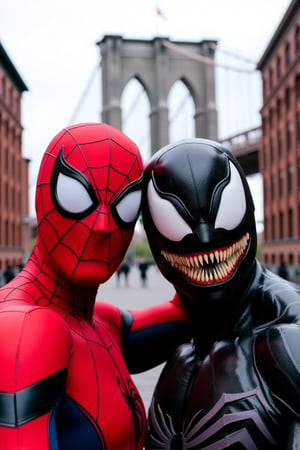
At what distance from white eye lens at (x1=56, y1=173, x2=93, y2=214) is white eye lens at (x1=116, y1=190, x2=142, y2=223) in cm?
11

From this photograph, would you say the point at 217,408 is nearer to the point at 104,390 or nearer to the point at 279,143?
the point at 104,390

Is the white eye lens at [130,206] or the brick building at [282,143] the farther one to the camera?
the brick building at [282,143]

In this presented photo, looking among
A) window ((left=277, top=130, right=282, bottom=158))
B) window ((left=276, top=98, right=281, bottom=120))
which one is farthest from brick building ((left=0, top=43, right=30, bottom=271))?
window ((left=276, top=98, right=281, bottom=120))

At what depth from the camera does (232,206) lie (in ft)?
5.49

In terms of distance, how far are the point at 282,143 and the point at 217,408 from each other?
25.2 meters

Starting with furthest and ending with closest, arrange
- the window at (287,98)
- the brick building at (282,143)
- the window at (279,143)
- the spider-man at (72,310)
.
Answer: the window at (279,143), the window at (287,98), the brick building at (282,143), the spider-man at (72,310)

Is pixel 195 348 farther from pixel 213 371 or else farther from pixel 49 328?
pixel 49 328

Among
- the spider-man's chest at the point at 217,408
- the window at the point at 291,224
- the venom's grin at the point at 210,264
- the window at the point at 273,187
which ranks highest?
the window at the point at 273,187

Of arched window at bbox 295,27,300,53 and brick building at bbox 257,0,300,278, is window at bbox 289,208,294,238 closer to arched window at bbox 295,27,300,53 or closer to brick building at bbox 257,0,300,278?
brick building at bbox 257,0,300,278

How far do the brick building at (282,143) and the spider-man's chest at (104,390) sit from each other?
20659 mm

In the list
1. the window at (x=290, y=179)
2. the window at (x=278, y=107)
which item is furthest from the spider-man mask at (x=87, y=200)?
the window at (x=278, y=107)

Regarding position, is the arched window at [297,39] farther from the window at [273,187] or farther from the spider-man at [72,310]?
the spider-man at [72,310]

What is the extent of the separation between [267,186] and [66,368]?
28.1 m

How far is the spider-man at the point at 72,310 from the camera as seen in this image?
4.52 ft
